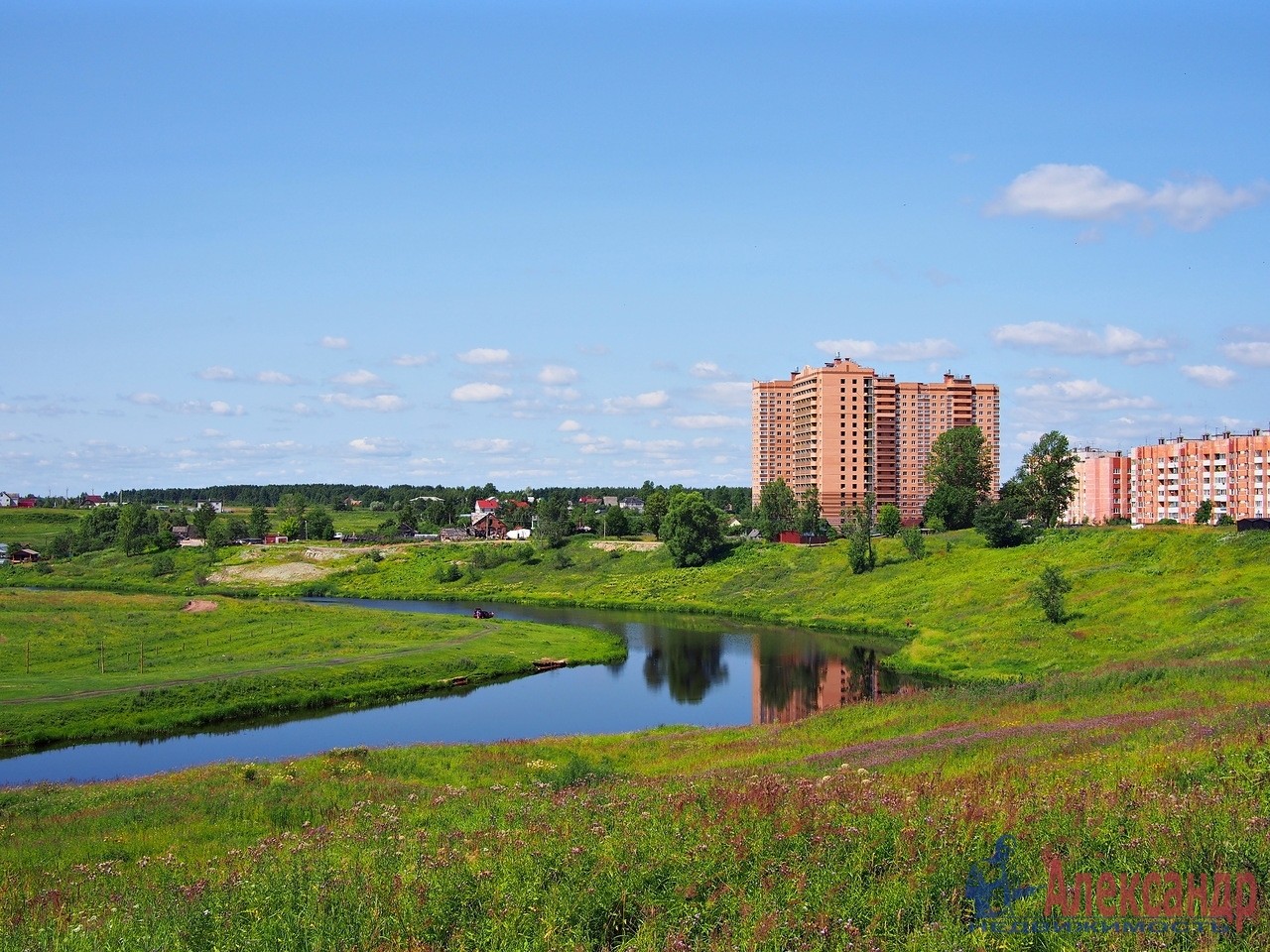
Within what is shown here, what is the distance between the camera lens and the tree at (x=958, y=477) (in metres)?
114

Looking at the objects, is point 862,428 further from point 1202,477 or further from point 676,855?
point 676,855

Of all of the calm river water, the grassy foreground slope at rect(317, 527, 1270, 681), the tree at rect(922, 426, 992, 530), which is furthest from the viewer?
the tree at rect(922, 426, 992, 530)

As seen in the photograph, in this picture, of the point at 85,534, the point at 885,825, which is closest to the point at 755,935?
the point at 885,825

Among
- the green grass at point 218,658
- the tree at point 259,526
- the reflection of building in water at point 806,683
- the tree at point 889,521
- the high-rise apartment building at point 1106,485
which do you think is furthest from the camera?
the tree at point 259,526

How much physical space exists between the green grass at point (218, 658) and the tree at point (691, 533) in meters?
32.1

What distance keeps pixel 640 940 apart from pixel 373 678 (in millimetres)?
47146

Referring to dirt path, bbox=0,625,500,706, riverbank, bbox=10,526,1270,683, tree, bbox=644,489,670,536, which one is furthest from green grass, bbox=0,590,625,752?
tree, bbox=644,489,670,536

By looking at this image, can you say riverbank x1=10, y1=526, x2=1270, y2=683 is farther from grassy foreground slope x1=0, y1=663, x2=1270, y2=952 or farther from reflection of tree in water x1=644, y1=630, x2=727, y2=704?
grassy foreground slope x1=0, y1=663, x2=1270, y2=952

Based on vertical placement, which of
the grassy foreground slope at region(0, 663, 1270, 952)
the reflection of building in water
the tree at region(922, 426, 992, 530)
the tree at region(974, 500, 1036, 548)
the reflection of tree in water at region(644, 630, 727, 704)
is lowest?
the reflection of tree in water at region(644, 630, 727, 704)

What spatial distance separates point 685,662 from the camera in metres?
62.8

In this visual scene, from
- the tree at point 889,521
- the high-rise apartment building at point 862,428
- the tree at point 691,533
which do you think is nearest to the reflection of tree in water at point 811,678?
the tree at point 691,533

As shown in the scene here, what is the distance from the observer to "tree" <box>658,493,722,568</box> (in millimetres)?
107625

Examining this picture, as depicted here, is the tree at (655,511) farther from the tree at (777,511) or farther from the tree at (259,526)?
the tree at (259,526)

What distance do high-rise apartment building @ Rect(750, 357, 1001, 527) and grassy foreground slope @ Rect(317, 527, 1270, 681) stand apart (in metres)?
48.1
